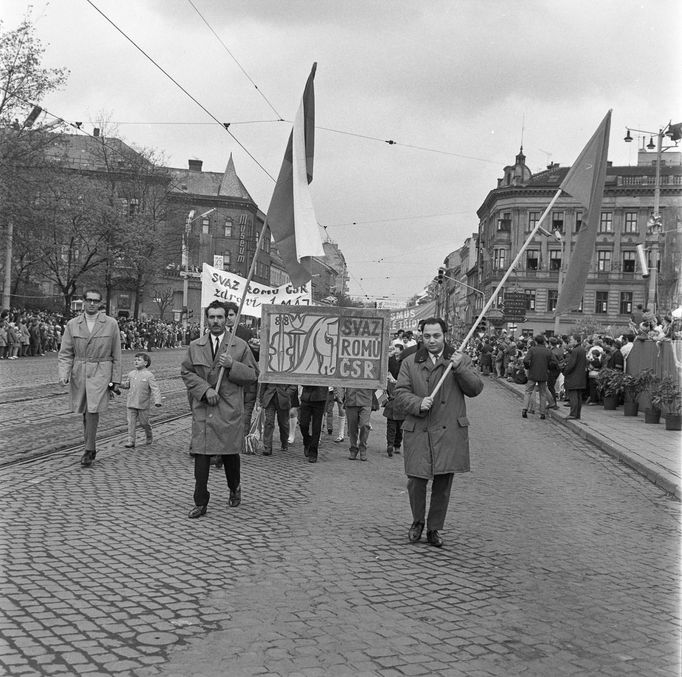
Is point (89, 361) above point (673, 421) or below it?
above

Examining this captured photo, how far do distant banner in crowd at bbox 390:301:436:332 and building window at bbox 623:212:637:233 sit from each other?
20963 millimetres

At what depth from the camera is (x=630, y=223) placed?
8475cm

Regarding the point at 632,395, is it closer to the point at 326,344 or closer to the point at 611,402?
the point at 611,402

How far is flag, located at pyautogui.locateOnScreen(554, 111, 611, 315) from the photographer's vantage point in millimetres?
7770

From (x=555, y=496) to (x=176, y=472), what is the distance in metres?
4.20

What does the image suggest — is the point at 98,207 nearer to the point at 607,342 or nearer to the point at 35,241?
the point at 35,241

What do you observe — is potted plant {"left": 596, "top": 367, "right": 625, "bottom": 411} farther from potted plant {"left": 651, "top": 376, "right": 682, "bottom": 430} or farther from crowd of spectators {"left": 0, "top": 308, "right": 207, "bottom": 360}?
crowd of spectators {"left": 0, "top": 308, "right": 207, "bottom": 360}

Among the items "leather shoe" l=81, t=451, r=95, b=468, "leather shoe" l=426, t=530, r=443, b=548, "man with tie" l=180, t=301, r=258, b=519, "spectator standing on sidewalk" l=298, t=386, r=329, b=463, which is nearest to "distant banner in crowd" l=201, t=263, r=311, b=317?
"spectator standing on sidewalk" l=298, t=386, r=329, b=463

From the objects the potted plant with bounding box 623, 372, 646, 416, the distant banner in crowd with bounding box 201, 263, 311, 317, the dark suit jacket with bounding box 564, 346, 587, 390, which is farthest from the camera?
the potted plant with bounding box 623, 372, 646, 416

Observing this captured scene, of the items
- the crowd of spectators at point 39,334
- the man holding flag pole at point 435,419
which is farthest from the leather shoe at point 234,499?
the crowd of spectators at point 39,334

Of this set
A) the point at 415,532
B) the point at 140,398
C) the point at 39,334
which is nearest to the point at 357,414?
the point at 140,398

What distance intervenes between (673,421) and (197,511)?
11.3 meters

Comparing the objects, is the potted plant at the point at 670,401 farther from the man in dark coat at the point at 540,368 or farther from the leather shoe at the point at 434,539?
the leather shoe at the point at 434,539

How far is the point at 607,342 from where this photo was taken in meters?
24.1
